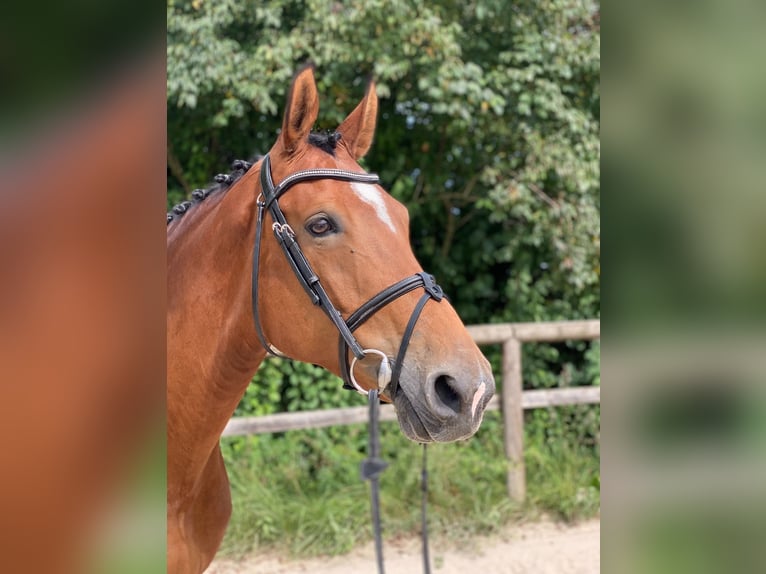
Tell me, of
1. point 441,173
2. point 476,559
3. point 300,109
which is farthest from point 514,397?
point 300,109

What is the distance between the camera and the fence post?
14.5 feet

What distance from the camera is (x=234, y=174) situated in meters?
1.75

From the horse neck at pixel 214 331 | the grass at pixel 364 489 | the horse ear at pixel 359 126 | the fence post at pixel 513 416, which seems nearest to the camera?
the horse neck at pixel 214 331

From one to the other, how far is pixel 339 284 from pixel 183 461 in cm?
60

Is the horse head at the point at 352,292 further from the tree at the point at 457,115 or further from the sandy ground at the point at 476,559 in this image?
the tree at the point at 457,115

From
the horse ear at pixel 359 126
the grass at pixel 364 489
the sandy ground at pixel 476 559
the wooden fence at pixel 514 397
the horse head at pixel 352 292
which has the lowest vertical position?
the sandy ground at pixel 476 559

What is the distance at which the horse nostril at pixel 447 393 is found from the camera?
4.28 ft

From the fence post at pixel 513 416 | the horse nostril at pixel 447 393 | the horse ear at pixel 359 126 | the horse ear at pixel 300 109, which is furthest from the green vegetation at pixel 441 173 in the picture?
the horse nostril at pixel 447 393

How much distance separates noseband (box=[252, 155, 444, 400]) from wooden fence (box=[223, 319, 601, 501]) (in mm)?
2760

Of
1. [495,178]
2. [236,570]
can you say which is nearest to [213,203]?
[236,570]

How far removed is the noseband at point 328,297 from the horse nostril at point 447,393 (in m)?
0.09

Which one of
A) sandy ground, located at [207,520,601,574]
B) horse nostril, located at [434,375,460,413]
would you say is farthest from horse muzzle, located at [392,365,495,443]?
sandy ground, located at [207,520,601,574]
